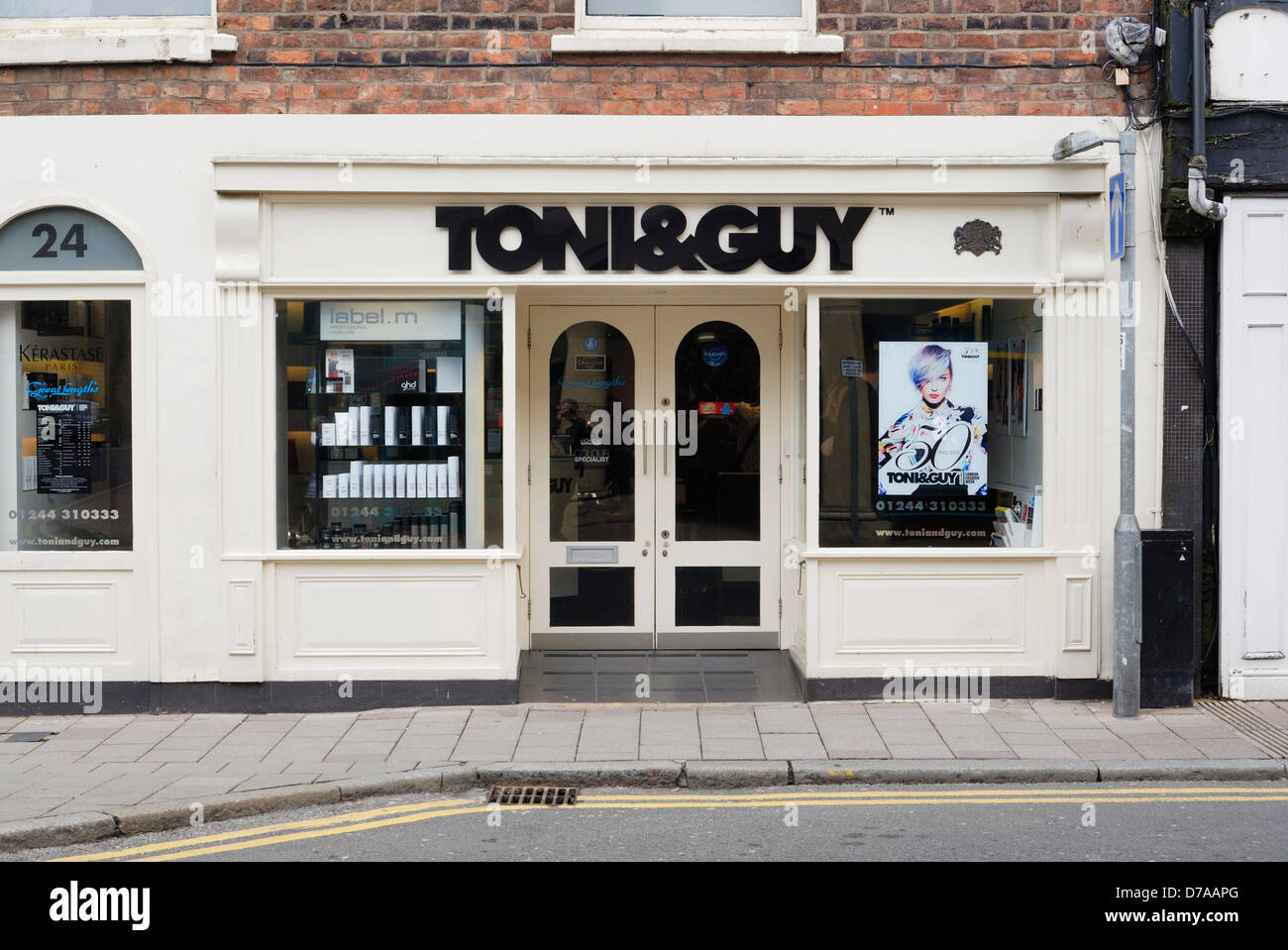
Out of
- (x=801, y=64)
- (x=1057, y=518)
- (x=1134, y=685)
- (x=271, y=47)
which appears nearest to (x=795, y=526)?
(x=1057, y=518)

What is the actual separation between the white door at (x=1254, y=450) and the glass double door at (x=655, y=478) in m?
3.17

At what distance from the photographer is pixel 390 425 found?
8.88 meters

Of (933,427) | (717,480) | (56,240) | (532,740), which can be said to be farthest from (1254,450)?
(56,240)

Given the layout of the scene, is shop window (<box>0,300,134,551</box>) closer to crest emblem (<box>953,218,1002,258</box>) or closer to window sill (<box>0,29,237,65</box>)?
window sill (<box>0,29,237,65</box>)

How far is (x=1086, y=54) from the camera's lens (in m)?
8.61

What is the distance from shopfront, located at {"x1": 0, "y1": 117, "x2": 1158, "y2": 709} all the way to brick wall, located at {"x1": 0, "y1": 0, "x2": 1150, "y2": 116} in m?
0.20

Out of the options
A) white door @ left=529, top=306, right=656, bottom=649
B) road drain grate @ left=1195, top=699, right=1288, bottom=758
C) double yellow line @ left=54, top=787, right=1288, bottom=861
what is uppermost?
white door @ left=529, top=306, right=656, bottom=649

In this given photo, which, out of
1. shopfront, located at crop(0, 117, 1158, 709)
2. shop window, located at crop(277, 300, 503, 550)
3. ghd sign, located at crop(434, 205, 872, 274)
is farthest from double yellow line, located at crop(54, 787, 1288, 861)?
ghd sign, located at crop(434, 205, 872, 274)

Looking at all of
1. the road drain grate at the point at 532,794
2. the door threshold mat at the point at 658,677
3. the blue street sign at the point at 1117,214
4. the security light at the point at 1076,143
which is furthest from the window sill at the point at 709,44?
the road drain grate at the point at 532,794

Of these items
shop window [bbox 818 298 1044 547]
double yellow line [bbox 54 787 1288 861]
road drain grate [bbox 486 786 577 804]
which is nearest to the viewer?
double yellow line [bbox 54 787 1288 861]

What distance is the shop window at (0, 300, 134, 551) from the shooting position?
862 centimetres

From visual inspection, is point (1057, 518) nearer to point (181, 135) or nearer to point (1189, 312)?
point (1189, 312)

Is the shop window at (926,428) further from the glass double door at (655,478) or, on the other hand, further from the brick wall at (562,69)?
the brick wall at (562,69)

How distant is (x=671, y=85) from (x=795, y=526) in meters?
3.31
